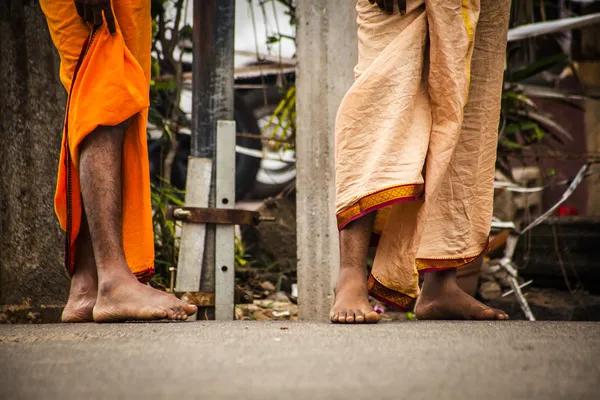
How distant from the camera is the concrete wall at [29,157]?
2.62m

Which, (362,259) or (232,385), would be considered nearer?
(232,385)

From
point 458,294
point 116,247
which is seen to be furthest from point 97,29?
point 458,294

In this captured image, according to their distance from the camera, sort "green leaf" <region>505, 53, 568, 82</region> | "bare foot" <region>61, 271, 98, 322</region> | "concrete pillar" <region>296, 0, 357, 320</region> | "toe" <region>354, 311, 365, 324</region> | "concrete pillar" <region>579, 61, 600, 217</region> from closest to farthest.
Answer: "toe" <region>354, 311, 365, 324</region> < "bare foot" <region>61, 271, 98, 322</region> < "concrete pillar" <region>296, 0, 357, 320</region> < "green leaf" <region>505, 53, 568, 82</region> < "concrete pillar" <region>579, 61, 600, 217</region>

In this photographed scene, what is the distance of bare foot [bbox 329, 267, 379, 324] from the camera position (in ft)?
6.20

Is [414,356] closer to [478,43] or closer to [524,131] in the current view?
[478,43]

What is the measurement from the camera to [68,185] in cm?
214

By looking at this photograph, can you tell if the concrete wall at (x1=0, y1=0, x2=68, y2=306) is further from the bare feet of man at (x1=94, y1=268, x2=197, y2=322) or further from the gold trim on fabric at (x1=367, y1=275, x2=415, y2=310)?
the gold trim on fabric at (x1=367, y1=275, x2=415, y2=310)

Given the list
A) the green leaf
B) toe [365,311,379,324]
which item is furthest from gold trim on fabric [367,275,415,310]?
the green leaf

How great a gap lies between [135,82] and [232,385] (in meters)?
1.37

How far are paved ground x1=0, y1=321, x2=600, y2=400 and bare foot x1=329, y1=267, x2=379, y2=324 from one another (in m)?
0.23

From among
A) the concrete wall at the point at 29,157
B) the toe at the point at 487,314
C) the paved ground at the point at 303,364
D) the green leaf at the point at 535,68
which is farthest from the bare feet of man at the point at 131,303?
the green leaf at the point at 535,68

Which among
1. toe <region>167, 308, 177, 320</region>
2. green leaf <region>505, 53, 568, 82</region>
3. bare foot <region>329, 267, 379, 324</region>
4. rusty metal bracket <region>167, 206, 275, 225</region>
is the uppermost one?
green leaf <region>505, 53, 568, 82</region>

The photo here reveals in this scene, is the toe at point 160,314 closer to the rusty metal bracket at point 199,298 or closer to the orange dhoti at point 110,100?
the orange dhoti at point 110,100

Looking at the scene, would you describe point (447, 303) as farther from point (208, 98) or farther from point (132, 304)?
point (208, 98)
